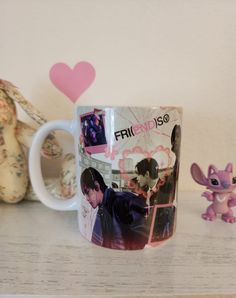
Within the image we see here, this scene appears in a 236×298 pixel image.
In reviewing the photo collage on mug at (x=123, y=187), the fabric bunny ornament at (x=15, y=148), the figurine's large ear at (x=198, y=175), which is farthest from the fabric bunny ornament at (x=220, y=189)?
the fabric bunny ornament at (x=15, y=148)

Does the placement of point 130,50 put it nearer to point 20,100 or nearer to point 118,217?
point 20,100

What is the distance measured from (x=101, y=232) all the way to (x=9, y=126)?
0.77ft

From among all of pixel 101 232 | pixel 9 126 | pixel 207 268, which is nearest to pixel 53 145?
pixel 9 126

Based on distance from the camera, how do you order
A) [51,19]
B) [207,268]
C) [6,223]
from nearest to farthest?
[207,268] < [6,223] < [51,19]

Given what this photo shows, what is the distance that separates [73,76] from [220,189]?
0.34 meters

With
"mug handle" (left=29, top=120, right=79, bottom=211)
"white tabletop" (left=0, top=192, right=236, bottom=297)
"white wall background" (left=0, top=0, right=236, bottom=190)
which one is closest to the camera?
"white tabletop" (left=0, top=192, right=236, bottom=297)

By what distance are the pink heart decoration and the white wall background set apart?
0.01 meters

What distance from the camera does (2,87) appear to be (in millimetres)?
420

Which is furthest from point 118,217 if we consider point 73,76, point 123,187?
point 73,76

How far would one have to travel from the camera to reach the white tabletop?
0.24m

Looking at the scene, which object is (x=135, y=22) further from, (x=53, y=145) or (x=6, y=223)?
(x=6, y=223)

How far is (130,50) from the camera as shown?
53cm

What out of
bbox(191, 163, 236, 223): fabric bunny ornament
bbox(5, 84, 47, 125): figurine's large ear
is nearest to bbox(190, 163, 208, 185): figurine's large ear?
bbox(191, 163, 236, 223): fabric bunny ornament

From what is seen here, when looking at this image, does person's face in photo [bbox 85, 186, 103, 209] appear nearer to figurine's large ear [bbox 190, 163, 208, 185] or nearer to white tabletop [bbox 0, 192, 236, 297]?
white tabletop [bbox 0, 192, 236, 297]
